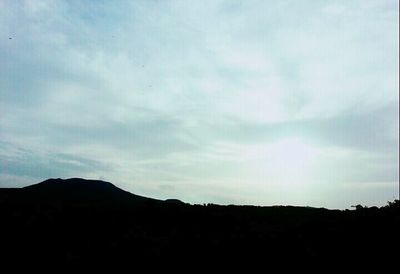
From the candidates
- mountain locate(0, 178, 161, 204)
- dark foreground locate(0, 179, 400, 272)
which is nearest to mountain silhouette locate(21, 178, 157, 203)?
mountain locate(0, 178, 161, 204)

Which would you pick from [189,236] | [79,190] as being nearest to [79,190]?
[79,190]

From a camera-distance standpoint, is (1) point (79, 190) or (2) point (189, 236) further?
(1) point (79, 190)

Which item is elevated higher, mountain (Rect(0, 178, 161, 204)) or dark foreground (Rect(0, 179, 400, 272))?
mountain (Rect(0, 178, 161, 204))

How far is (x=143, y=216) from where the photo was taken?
31.7 m

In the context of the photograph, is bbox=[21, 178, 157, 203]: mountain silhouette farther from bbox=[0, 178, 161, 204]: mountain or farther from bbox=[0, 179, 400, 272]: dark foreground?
bbox=[0, 179, 400, 272]: dark foreground

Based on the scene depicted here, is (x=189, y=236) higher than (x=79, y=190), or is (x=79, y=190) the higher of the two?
(x=79, y=190)

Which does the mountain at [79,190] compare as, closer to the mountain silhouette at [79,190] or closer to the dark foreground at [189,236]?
the mountain silhouette at [79,190]

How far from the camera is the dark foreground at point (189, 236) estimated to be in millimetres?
21750

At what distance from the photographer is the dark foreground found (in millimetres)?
21750

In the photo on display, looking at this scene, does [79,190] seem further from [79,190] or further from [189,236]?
[189,236]

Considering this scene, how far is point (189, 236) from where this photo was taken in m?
25.6

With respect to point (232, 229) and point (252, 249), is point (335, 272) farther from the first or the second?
Result: point (232, 229)

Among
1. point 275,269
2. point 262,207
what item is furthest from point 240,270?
point 262,207

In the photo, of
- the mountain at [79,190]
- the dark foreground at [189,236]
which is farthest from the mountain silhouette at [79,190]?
the dark foreground at [189,236]
